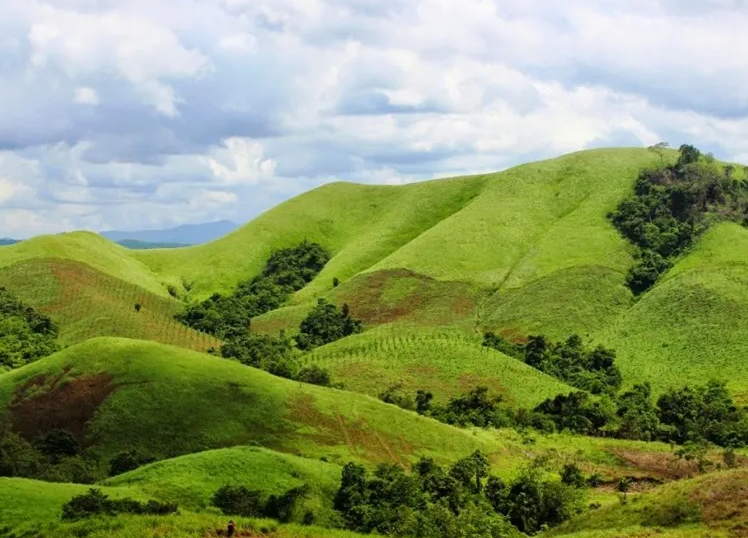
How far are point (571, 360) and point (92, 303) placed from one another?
326 feet

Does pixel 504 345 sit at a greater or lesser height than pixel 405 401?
greater

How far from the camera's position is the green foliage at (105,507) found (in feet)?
139

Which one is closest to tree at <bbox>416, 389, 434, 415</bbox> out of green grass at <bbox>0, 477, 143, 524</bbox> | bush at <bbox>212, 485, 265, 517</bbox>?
bush at <bbox>212, 485, 265, 517</bbox>

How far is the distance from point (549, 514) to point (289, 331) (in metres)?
117

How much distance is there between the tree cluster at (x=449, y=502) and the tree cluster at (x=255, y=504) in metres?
5.23

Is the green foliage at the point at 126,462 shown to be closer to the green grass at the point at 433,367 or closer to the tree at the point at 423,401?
the tree at the point at 423,401

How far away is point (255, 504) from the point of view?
5681 cm

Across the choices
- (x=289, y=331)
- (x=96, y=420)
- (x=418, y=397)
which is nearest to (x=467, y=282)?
(x=289, y=331)

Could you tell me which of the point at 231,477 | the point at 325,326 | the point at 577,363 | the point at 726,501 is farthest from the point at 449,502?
the point at 325,326

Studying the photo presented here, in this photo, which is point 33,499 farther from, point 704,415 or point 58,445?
point 704,415

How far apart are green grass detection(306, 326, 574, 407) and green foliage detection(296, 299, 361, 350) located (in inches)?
699

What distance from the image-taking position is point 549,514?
234 ft

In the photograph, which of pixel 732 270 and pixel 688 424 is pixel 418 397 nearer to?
pixel 688 424

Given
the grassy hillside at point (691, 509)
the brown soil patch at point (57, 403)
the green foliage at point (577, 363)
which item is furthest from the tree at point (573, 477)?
the brown soil patch at point (57, 403)
